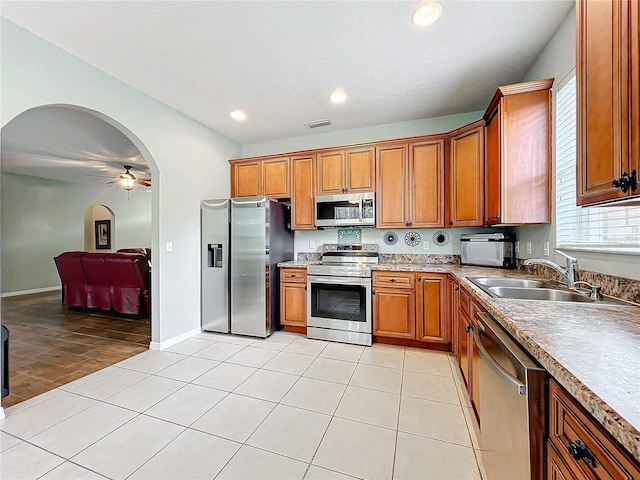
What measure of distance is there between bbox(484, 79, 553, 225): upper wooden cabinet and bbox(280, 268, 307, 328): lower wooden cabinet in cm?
218

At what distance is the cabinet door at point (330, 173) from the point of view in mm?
3502

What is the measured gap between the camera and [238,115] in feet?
10.8

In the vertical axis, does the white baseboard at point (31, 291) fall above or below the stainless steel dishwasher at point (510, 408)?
below

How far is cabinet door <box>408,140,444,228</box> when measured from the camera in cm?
313

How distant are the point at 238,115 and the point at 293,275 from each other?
2067mm

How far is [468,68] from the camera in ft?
7.92

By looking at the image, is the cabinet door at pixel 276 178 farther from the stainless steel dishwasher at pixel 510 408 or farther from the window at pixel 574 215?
the stainless steel dishwasher at pixel 510 408

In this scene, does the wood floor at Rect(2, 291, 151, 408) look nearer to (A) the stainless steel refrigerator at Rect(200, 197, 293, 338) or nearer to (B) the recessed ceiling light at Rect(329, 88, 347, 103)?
(A) the stainless steel refrigerator at Rect(200, 197, 293, 338)

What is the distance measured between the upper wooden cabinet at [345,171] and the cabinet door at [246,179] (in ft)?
3.05

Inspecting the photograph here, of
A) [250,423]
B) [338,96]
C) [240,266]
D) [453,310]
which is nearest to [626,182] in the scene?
[453,310]

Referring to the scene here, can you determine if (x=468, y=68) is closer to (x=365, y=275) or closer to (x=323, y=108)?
(x=323, y=108)

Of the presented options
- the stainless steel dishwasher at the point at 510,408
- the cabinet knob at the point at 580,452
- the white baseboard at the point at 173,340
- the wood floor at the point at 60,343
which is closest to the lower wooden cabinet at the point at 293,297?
the white baseboard at the point at 173,340

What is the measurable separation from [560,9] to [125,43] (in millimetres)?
3063

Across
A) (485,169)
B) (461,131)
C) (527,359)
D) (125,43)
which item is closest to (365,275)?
(485,169)
